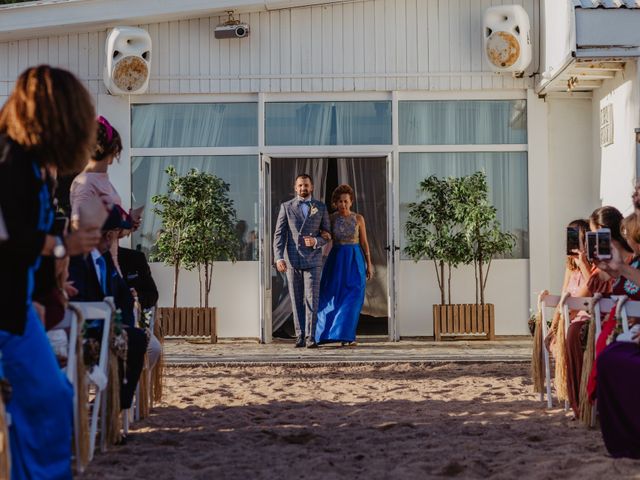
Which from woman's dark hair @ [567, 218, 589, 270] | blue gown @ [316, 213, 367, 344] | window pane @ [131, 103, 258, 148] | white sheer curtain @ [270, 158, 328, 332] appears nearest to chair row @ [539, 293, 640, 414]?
woman's dark hair @ [567, 218, 589, 270]

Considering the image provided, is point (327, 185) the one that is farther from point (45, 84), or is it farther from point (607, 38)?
point (45, 84)

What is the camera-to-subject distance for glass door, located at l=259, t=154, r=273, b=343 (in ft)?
34.4

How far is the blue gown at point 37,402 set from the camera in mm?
3047

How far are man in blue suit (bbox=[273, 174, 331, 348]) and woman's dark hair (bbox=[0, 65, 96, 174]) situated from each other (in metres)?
6.90

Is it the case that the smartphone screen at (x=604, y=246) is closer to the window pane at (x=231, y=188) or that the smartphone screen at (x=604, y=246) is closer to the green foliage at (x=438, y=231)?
the green foliage at (x=438, y=231)

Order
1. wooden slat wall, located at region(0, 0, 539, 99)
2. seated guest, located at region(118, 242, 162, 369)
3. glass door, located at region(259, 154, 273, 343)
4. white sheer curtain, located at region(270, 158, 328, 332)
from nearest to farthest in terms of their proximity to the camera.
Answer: seated guest, located at region(118, 242, 162, 369)
glass door, located at region(259, 154, 273, 343)
wooden slat wall, located at region(0, 0, 539, 99)
white sheer curtain, located at region(270, 158, 328, 332)

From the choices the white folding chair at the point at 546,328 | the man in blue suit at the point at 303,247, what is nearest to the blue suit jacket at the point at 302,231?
the man in blue suit at the point at 303,247

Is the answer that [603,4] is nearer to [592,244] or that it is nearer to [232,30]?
[232,30]

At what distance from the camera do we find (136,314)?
550cm

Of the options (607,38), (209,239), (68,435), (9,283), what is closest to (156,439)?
(68,435)

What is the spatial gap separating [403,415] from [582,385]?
1109mm

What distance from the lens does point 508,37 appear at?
33.7 feet

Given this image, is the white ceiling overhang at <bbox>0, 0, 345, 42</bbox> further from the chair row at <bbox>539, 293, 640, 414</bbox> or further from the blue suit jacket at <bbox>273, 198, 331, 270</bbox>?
the chair row at <bbox>539, 293, 640, 414</bbox>

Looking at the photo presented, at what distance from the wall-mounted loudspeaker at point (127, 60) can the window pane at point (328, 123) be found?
131 cm
